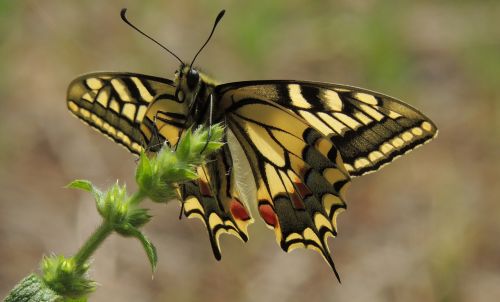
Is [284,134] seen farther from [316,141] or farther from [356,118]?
[356,118]

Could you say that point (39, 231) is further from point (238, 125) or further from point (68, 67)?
point (238, 125)

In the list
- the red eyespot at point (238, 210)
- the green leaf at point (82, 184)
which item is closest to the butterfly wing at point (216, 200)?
the red eyespot at point (238, 210)

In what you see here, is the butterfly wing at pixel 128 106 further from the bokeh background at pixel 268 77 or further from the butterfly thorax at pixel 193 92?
the bokeh background at pixel 268 77

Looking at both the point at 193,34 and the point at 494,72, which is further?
the point at 193,34

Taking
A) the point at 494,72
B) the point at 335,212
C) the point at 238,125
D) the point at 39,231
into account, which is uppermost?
the point at 494,72

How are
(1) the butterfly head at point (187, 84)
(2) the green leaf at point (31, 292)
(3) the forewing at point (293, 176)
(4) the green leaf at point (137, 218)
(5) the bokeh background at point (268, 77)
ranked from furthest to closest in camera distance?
(5) the bokeh background at point (268, 77) → (3) the forewing at point (293, 176) → (1) the butterfly head at point (187, 84) → (4) the green leaf at point (137, 218) → (2) the green leaf at point (31, 292)

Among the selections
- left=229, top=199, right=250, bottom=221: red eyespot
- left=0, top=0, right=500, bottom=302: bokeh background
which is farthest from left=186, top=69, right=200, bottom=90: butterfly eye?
left=0, top=0, right=500, bottom=302: bokeh background

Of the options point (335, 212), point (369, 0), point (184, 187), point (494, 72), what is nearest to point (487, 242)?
point (494, 72)
